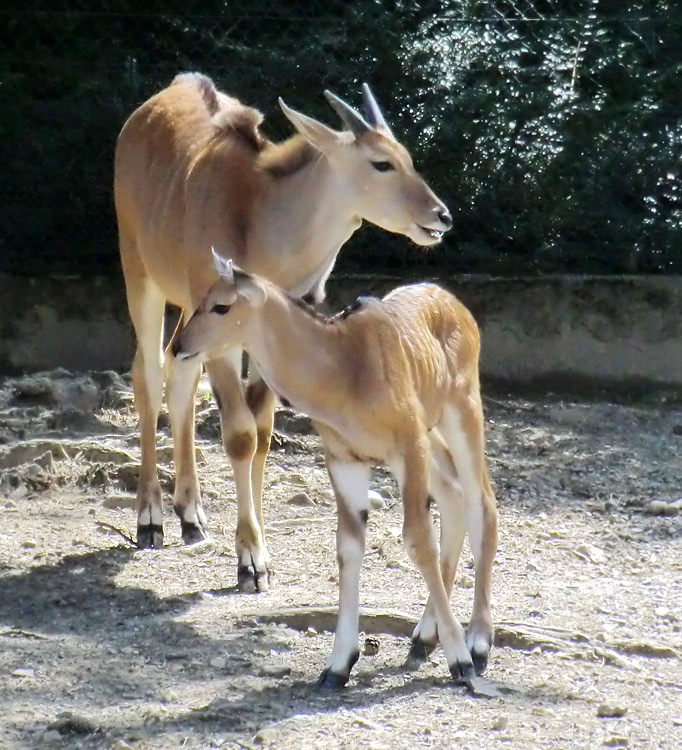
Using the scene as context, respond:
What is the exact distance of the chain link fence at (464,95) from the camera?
9.09m

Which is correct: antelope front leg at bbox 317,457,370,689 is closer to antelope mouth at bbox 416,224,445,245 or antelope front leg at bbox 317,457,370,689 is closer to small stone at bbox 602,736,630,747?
small stone at bbox 602,736,630,747

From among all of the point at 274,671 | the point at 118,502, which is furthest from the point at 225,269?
the point at 118,502

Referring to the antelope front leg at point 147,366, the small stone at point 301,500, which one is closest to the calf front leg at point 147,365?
the antelope front leg at point 147,366

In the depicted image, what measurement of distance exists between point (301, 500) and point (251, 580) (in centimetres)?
132

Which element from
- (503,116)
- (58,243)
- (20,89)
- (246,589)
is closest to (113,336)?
(58,243)

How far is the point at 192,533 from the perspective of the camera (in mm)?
6535

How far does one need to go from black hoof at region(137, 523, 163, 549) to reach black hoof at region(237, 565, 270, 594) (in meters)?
0.85

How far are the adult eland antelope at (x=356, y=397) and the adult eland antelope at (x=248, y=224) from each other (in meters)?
1.19

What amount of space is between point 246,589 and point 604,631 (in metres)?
1.52

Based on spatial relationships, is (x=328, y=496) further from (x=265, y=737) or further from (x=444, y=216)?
(x=265, y=737)

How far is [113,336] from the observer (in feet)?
30.6

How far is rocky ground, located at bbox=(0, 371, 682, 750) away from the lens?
13.4 ft

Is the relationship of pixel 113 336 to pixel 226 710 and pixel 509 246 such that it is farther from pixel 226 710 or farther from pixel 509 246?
pixel 226 710

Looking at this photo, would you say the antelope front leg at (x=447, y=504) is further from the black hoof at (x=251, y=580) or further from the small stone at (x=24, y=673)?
the small stone at (x=24, y=673)
